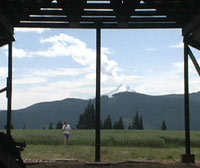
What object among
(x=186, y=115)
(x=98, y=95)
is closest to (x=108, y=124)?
(x=186, y=115)

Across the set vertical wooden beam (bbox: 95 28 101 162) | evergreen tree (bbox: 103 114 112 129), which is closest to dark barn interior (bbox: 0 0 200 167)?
vertical wooden beam (bbox: 95 28 101 162)

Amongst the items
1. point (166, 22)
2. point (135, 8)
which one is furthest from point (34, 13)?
point (166, 22)

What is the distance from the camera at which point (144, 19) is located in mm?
11562

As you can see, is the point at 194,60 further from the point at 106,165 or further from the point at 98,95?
the point at 106,165

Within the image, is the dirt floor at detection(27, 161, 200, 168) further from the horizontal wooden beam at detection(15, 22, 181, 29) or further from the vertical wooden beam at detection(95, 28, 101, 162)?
the horizontal wooden beam at detection(15, 22, 181, 29)

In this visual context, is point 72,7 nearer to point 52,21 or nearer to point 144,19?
point 52,21

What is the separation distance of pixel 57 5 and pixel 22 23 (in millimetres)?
1626

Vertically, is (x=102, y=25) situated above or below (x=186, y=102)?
above

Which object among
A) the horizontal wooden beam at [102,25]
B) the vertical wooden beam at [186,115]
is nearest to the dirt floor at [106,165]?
the vertical wooden beam at [186,115]

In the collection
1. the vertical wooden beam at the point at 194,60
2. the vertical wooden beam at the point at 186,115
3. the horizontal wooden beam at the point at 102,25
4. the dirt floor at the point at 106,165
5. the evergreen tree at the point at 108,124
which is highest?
the horizontal wooden beam at the point at 102,25

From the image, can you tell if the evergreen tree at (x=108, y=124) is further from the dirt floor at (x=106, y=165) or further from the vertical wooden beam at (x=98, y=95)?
the dirt floor at (x=106, y=165)

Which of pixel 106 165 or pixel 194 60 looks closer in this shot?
pixel 106 165

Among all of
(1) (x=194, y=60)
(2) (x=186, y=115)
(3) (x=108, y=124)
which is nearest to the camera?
(1) (x=194, y=60)

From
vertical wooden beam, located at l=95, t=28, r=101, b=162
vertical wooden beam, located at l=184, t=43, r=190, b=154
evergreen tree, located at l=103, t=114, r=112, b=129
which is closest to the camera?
vertical wooden beam, located at l=95, t=28, r=101, b=162
